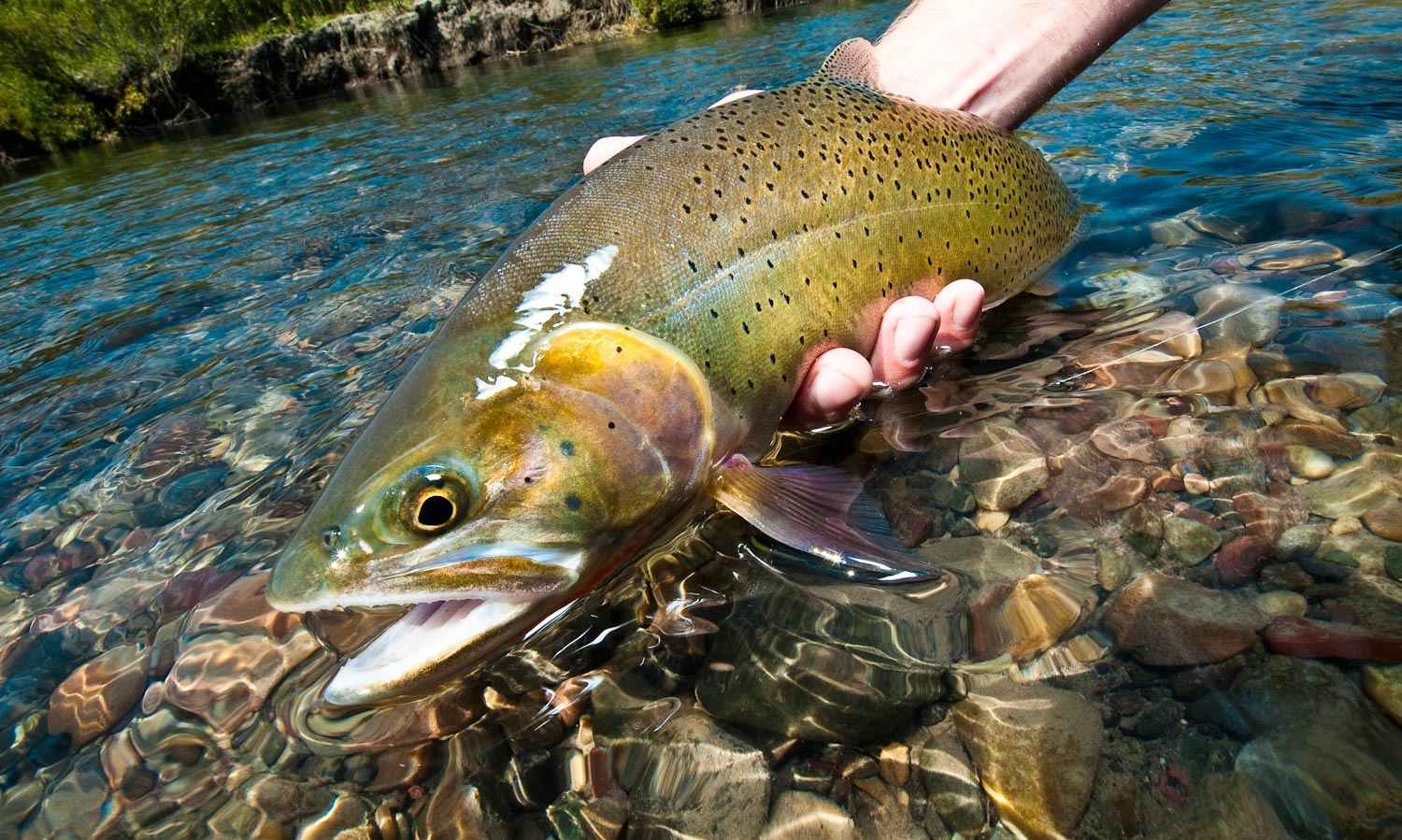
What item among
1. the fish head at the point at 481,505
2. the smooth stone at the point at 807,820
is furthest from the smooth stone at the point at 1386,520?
the fish head at the point at 481,505

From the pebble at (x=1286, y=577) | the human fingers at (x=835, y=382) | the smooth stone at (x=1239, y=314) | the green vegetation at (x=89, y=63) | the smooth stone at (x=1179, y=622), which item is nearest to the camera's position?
the smooth stone at (x=1179, y=622)

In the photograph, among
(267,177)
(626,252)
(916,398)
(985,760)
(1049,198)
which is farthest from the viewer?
(267,177)

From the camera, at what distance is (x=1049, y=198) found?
137 inches

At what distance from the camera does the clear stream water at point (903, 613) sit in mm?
1668

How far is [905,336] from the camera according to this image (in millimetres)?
2582

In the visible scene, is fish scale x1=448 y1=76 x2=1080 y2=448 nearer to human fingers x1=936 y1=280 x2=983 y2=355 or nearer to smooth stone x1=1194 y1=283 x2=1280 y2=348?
human fingers x1=936 y1=280 x2=983 y2=355

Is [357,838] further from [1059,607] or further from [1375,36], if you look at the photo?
[1375,36]

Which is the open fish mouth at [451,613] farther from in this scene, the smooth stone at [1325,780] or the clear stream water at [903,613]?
the smooth stone at [1325,780]

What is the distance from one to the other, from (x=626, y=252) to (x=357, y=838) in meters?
1.59

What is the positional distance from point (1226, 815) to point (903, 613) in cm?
78

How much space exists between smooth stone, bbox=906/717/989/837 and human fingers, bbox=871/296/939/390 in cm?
128

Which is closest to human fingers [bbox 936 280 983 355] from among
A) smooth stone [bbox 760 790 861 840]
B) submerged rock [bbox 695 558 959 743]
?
submerged rock [bbox 695 558 959 743]

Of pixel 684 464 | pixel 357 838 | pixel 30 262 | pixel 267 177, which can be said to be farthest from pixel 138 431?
pixel 267 177

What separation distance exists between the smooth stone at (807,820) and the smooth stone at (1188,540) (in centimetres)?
117
